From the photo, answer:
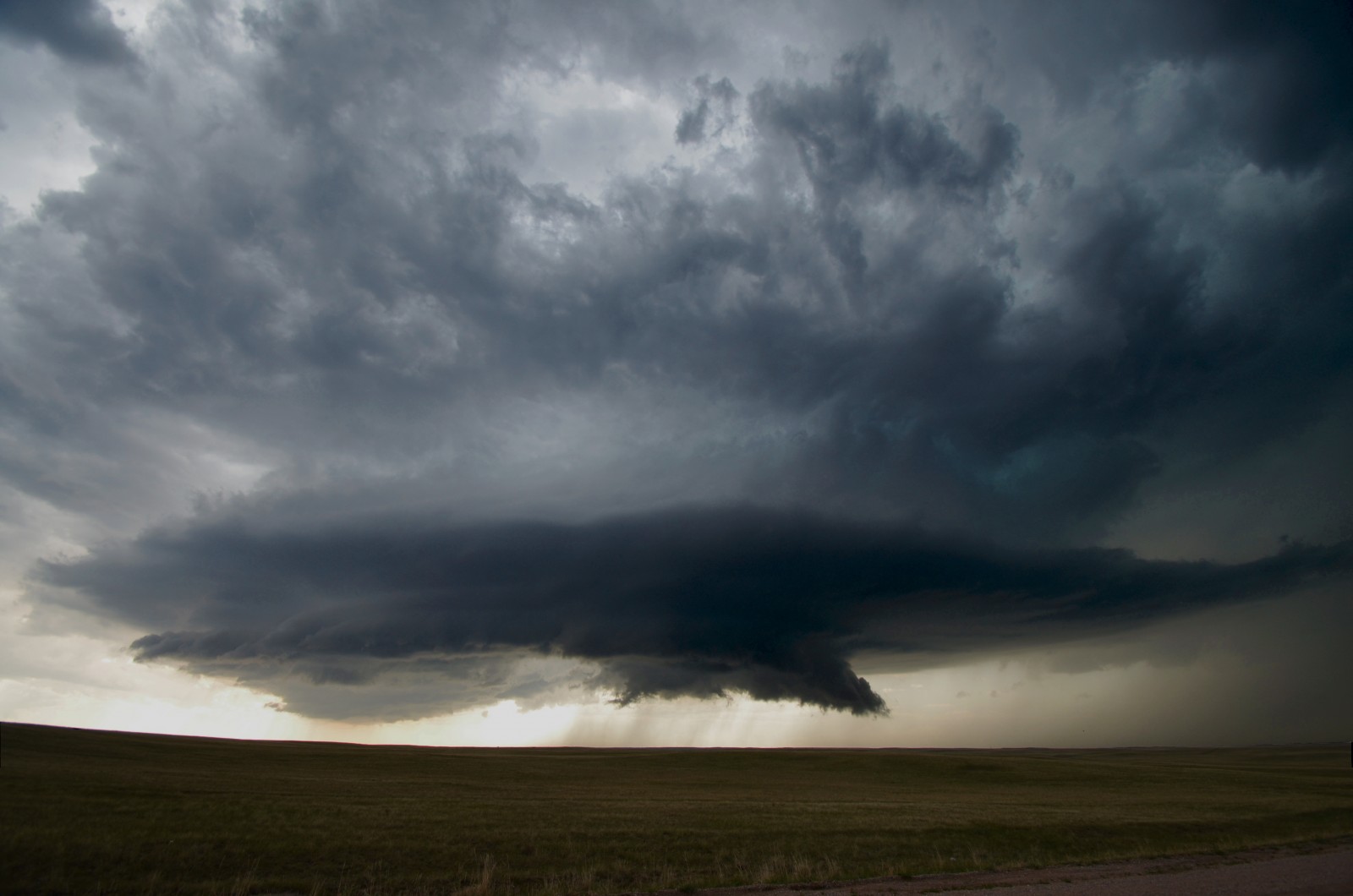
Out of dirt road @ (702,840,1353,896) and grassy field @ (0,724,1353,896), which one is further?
grassy field @ (0,724,1353,896)

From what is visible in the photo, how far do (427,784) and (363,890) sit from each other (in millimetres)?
38916

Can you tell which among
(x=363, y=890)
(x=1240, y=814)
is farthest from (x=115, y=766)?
(x=1240, y=814)

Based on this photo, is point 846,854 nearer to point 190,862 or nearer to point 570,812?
point 570,812

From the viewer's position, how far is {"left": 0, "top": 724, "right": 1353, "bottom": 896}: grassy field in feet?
64.1

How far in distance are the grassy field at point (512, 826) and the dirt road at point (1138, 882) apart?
6.27ft

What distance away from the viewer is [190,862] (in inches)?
853

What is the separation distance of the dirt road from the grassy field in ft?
6.27

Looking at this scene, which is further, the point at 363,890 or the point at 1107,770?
the point at 1107,770

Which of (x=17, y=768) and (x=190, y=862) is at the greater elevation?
(x=17, y=768)

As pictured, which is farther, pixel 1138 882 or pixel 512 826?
pixel 512 826

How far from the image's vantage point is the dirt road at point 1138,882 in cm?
1889

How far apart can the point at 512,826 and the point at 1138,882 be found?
24.4 meters

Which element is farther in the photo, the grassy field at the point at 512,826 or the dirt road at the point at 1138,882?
the grassy field at the point at 512,826

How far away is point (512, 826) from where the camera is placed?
32375mm
